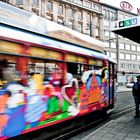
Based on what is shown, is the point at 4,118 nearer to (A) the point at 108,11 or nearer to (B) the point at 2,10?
(B) the point at 2,10

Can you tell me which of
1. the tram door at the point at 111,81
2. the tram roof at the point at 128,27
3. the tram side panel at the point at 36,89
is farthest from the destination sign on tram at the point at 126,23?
the tram door at the point at 111,81

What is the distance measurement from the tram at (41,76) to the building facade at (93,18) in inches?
1528

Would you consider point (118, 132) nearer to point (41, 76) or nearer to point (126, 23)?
point (41, 76)

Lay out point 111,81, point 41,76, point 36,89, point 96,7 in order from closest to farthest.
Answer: point 36,89
point 41,76
point 111,81
point 96,7

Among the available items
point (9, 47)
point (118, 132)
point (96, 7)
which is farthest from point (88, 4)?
point (9, 47)

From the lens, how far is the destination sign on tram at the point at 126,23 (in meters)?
10.4

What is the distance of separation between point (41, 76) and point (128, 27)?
4278mm

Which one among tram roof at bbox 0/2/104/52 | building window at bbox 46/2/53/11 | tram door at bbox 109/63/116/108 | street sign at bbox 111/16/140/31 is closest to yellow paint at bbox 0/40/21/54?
tram roof at bbox 0/2/104/52

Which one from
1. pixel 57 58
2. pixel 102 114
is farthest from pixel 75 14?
pixel 57 58

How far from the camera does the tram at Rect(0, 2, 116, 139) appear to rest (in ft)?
21.3

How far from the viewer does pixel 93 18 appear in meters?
72.8

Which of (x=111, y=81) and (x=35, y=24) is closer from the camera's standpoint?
(x=35, y=24)

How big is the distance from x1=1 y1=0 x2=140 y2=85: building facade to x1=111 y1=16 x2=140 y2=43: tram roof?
37.0 m

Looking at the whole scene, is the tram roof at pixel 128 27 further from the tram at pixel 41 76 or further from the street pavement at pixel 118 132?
the street pavement at pixel 118 132
